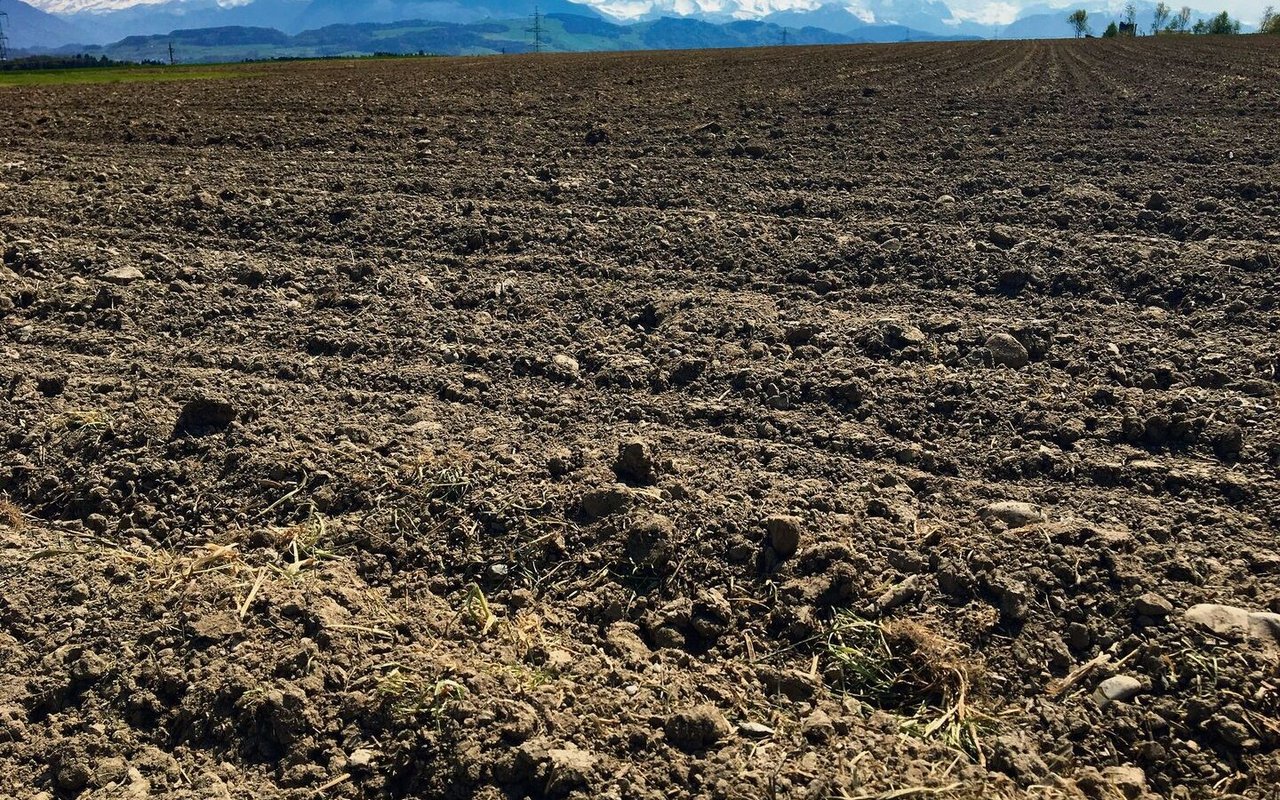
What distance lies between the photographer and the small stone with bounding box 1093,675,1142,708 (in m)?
3.00

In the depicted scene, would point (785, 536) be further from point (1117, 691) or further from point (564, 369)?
point (564, 369)

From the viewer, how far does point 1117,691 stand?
3008 millimetres

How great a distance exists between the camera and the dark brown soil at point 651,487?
2947 millimetres

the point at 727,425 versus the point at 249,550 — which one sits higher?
the point at 727,425

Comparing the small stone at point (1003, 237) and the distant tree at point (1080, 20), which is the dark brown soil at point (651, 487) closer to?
the small stone at point (1003, 237)

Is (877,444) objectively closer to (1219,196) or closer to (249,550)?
(249,550)

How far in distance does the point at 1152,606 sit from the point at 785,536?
137cm

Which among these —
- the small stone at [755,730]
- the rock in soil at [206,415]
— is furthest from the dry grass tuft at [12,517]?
the small stone at [755,730]

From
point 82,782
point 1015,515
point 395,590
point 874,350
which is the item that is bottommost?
point 82,782

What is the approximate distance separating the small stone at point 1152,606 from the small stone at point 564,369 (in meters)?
2.98

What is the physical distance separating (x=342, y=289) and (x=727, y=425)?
126 inches

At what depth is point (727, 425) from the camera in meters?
4.61

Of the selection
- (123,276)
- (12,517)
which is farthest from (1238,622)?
(123,276)

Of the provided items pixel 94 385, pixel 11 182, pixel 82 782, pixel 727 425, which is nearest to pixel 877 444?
pixel 727 425
